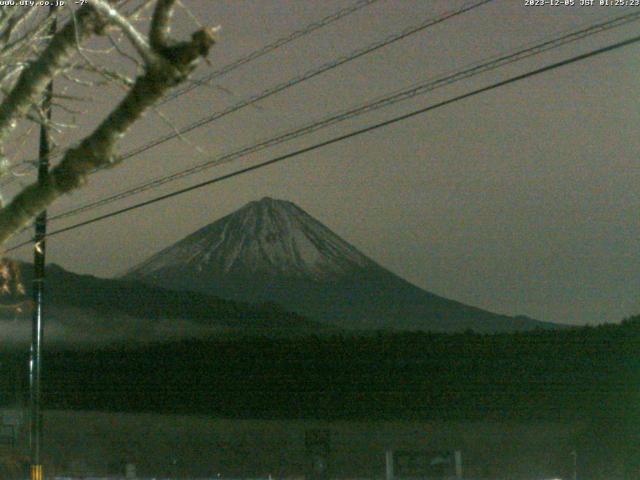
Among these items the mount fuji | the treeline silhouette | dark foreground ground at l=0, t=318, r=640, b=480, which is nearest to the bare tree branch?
dark foreground ground at l=0, t=318, r=640, b=480

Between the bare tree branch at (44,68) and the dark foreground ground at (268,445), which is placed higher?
the bare tree branch at (44,68)

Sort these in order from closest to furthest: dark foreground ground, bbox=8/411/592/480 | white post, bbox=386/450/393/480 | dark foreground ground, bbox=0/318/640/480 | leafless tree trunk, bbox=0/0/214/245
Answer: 1. leafless tree trunk, bbox=0/0/214/245
2. white post, bbox=386/450/393/480
3. dark foreground ground, bbox=8/411/592/480
4. dark foreground ground, bbox=0/318/640/480

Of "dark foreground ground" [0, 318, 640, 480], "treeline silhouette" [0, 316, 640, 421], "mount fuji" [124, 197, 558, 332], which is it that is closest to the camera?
"dark foreground ground" [0, 318, 640, 480]

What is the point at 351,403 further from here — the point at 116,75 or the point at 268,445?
the point at 116,75

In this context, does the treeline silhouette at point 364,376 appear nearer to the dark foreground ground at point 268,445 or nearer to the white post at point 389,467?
the dark foreground ground at point 268,445

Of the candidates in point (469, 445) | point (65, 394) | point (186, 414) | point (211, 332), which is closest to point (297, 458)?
point (469, 445)

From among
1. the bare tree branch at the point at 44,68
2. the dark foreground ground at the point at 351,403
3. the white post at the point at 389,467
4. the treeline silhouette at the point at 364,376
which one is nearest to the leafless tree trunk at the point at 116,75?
the bare tree branch at the point at 44,68

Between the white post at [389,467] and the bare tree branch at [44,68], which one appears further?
the white post at [389,467]

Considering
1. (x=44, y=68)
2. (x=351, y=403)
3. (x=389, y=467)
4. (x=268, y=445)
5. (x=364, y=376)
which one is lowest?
(x=268, y=445)

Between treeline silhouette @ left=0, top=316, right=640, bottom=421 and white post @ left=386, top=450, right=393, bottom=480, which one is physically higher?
treeline silhouette @ left=0, top=316, right=640, bottom=421

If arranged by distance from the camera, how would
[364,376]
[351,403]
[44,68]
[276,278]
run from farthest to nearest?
[276,278] < [364,376] < [351,403] < [44,68]

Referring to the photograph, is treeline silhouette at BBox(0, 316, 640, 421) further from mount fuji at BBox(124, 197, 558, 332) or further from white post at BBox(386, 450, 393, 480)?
mount fuji at BBox(124, 197, 558, 332)

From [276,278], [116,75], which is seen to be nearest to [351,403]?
[116,75]
